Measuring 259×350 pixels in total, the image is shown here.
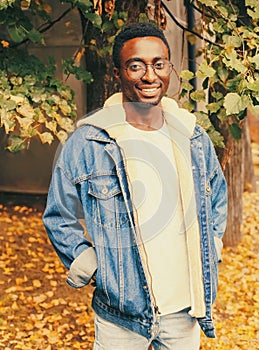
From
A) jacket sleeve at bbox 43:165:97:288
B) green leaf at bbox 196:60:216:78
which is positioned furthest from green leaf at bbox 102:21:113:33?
jacket sleeve at bbox 43:165:97:288

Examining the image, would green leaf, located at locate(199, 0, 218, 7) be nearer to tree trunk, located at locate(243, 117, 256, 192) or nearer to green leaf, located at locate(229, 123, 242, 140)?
green leaf, located at locate(229, 123, 242, 140)

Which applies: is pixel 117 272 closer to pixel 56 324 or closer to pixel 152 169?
pixel 152 169

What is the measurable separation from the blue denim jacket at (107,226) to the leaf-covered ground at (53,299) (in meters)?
1.91

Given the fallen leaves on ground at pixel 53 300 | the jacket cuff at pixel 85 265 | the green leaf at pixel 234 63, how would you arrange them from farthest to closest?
1. the fallen leaves on ground at pixel 53 300
2. the green leaf at pixel 234 63
3. the jacket cuff at pixel 85 265

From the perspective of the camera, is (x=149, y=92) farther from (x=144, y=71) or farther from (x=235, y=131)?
(x=235, y=131)

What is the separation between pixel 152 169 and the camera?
8.95 ft

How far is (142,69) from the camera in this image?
A: 268 cm

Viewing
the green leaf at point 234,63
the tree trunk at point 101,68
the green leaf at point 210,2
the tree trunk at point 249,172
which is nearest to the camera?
the green leaf at point 234,63

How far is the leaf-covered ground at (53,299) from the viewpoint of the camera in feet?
15.4

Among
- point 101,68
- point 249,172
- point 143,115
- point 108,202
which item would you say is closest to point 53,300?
point 101,68

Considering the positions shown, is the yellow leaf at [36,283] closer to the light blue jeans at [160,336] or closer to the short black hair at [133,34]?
the light blue jeans at [160,336]

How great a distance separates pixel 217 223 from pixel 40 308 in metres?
2.41

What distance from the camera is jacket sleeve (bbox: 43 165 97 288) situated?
277 cm

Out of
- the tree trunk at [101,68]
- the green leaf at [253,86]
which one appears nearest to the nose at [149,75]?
the green leaf at [253,86]
